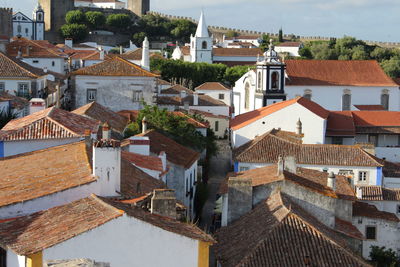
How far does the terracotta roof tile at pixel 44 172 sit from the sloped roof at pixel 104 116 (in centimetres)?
828

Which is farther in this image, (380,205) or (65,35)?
(65,35)

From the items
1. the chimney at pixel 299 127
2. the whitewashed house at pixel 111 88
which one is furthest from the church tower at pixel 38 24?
the whitewashed house at pixel 111 88

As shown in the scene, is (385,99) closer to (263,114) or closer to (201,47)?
(263,114)

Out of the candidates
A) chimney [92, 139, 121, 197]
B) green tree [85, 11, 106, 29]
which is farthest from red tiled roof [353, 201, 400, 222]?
green tree [85, 11, 106, 29]

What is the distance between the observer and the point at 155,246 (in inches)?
456

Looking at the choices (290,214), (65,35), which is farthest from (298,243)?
(65,35)

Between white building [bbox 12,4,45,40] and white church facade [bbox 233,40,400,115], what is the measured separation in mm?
41566

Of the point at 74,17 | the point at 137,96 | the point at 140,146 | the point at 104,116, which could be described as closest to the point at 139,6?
the point at 74,17

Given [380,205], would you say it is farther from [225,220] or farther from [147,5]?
[147,5]

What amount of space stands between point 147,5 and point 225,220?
337 feet

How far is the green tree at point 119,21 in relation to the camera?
103 m

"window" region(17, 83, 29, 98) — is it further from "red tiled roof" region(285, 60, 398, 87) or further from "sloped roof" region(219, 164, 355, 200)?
"red tiled roof" region(285, 60, 398, 87)

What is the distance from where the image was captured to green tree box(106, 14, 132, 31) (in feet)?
338

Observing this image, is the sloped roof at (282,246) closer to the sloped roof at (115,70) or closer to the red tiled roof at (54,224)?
the red tiled roof at (54,224)
